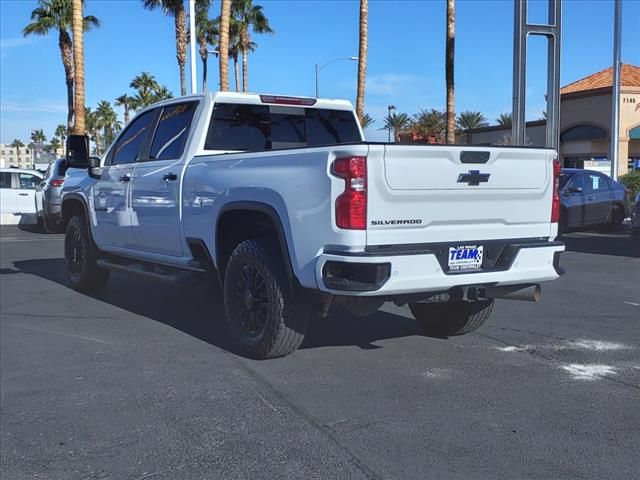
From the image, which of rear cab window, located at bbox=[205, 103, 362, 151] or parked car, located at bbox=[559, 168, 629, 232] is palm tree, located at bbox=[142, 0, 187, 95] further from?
rear cab window, located at bbox=[205, 103, 362, 151]

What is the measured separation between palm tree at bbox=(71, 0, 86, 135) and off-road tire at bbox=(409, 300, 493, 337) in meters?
20.3

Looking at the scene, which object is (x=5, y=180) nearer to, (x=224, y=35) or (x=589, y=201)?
(x=224, y=35)

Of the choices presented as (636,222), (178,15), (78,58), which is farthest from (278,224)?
(178,15)

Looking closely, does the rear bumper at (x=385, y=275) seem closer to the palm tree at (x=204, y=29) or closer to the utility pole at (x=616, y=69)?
the utility pole at (x=616, y=69)

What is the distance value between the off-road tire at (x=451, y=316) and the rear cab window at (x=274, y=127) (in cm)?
177

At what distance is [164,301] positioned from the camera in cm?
853

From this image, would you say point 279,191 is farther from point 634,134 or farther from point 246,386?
point 634,134

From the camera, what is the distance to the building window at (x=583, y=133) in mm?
32250

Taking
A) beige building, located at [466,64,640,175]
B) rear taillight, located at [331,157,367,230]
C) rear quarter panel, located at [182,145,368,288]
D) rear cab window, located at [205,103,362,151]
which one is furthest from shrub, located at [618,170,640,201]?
rear taillight, located at [331,157,367,230]

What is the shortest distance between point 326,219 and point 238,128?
99.4 inches

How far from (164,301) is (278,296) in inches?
140

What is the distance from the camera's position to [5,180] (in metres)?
20.4

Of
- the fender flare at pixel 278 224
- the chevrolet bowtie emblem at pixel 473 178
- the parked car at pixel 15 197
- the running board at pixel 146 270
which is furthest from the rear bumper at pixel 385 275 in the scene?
the parked car at pixel 15 197

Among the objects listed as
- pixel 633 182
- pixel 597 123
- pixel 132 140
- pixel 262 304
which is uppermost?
pixel 597 123
